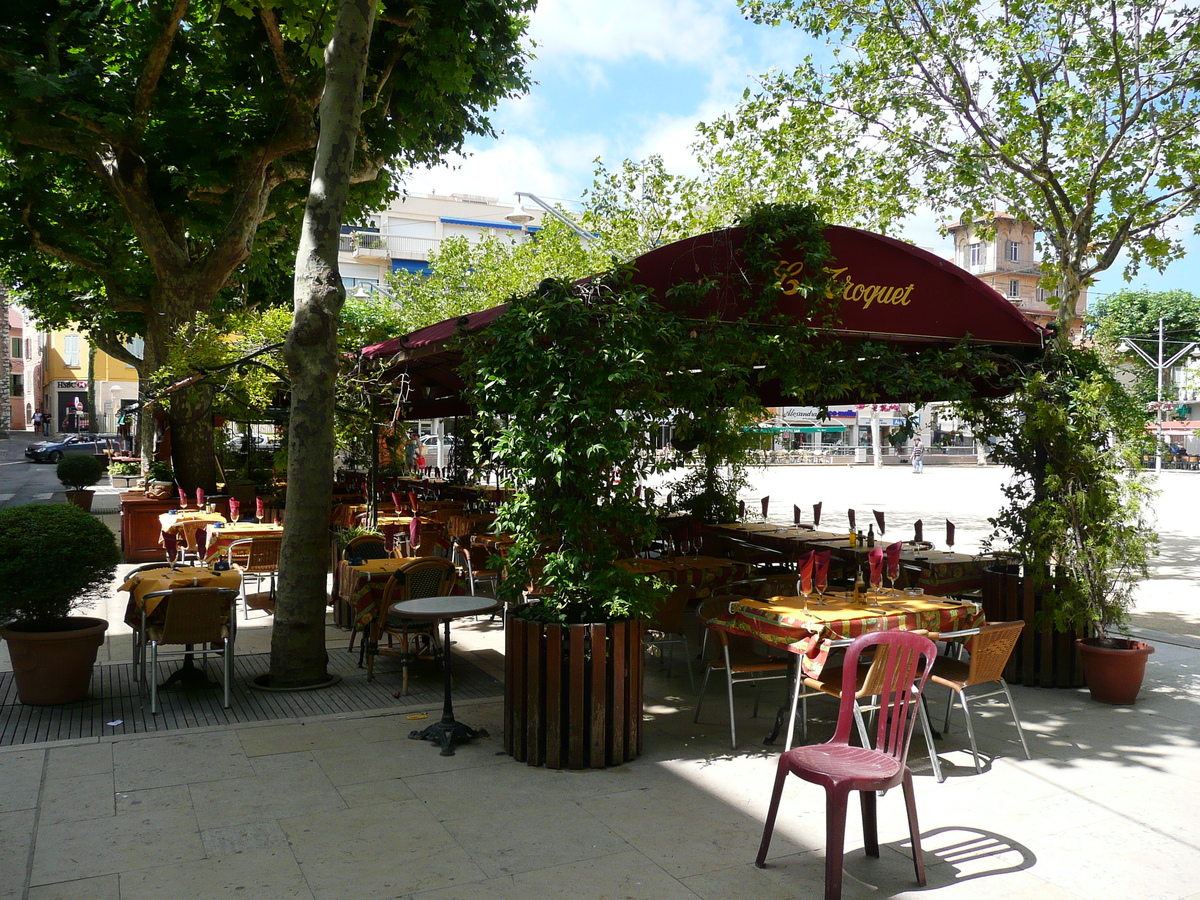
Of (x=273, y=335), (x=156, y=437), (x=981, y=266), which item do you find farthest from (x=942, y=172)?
(x=981, y=266)

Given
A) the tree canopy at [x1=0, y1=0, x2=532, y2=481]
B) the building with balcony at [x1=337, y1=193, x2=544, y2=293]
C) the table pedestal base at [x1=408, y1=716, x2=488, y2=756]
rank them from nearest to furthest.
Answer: the table pedestal base at [x1=408, y1=716, x2=488, y2=756]
the tree canopy at [x1=0, y1=0, x2=532, y2=481]
the building with balcony at [x1=337, y1=193, x2=544, y2=293]

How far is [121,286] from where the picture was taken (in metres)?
19.9

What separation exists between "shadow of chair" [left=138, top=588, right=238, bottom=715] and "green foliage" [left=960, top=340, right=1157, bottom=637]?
5.90 m

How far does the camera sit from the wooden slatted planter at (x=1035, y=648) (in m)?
6.84

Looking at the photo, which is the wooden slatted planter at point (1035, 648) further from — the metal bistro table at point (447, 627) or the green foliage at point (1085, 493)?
the metal bistro table at point (447, 627)

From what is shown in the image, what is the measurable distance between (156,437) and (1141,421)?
19.5 m

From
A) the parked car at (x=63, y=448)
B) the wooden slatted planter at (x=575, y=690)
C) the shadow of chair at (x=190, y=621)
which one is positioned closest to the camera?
the wooden slatted planter at (x=575, y=690)

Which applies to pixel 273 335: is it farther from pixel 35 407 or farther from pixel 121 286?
pixel 35 407

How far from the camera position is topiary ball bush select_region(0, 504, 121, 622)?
19.4 feet

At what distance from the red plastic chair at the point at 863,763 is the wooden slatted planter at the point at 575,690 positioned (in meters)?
1.29

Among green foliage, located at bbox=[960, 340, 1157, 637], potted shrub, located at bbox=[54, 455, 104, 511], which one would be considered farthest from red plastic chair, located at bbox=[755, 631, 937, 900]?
potted shrub, located at bbox=[54, 455, 104, 511]

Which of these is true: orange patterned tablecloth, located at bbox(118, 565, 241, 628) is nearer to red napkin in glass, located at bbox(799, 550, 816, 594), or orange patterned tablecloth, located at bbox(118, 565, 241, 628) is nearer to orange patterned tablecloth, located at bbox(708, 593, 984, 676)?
orange patterned tablecloth, located at bbox(708, 593, 984, 676)

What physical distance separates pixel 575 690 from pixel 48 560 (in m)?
3.74

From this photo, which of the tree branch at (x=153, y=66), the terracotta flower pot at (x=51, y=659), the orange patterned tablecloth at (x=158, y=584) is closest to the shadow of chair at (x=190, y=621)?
the orange patterned tablecloth at (x=158, y=584)
